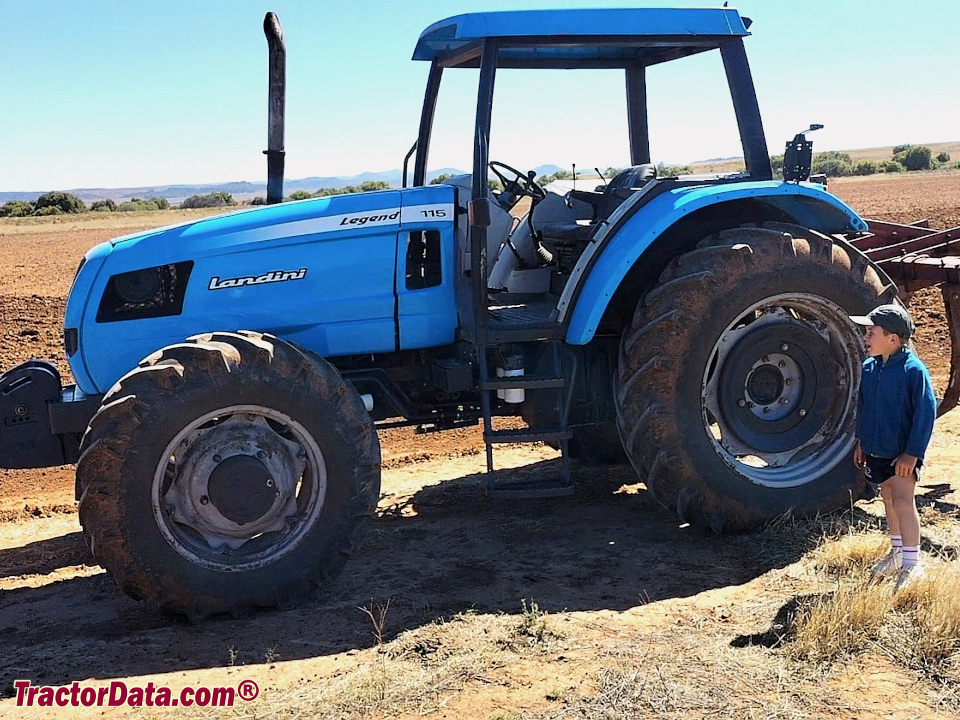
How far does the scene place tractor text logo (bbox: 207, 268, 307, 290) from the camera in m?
5.19

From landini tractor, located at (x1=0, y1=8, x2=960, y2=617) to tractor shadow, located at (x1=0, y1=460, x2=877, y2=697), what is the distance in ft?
0.69

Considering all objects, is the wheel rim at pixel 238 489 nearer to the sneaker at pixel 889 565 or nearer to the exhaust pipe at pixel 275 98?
the exhaust pipe at pixel 275 98

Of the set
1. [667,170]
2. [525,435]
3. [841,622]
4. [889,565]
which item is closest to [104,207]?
[667,170]

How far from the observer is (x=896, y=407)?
4.63 m

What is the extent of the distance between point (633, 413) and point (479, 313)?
990mm

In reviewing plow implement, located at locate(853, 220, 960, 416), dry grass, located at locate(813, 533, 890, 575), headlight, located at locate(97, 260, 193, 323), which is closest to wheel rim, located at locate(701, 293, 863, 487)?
dry grass, located at locate(813, 533, 890, 575)

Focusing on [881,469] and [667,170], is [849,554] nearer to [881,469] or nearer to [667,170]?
[881,469]

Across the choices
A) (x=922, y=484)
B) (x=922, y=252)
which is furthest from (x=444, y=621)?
(x=922, y=252)

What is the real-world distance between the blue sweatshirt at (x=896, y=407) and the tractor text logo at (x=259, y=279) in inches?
116

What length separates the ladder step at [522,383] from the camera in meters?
5.38

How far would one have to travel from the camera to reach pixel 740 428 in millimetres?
5664

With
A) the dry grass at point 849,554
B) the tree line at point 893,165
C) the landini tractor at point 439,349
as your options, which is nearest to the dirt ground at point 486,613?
the dry grass at point 849,554

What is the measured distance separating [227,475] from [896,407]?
10.4 feet

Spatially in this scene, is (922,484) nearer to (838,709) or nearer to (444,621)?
(838,709)
